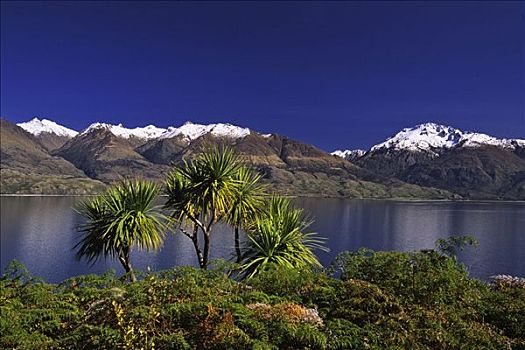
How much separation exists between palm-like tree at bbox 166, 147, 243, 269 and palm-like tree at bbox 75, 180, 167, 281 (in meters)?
0.95

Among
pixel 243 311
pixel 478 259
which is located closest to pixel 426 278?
pixel 243 311

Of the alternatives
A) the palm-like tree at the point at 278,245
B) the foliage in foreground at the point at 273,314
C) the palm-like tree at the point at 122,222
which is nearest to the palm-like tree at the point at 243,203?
the palm-like tree at the point at 278,245

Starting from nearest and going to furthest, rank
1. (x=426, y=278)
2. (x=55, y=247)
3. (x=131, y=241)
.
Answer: (x=426, y=278), (x=131, y=241), (x=55, y=247)

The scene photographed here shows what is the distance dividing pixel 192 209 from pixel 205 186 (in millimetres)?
1179

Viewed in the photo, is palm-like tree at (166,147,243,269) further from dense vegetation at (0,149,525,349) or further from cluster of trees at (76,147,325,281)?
dense vegetation at (0,149,525,349)

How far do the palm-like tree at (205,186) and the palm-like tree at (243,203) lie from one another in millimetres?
242

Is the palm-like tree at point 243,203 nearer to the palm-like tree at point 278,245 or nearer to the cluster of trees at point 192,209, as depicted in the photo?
the cluster of trees at point 192,209

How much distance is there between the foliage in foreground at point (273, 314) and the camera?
6.18m

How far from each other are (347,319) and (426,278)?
2439 mm

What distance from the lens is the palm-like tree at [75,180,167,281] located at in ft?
50.0

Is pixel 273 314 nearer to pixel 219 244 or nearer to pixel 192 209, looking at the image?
pixel 192 209

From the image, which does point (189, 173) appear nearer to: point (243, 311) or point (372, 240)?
point (243, 311)

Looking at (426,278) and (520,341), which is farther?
(426,278)

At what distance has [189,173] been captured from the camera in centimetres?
1578
